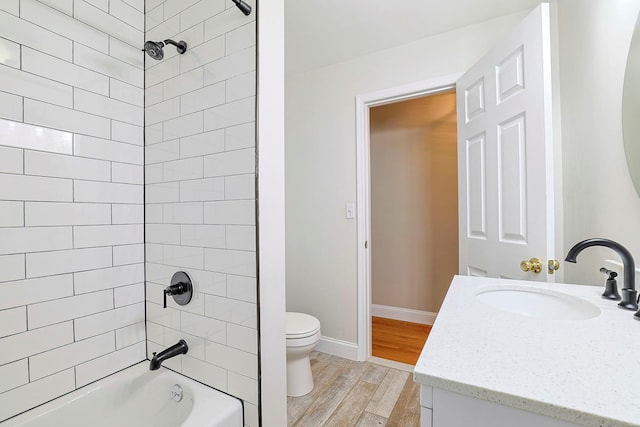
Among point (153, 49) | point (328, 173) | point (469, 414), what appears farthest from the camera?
point (328, 173)

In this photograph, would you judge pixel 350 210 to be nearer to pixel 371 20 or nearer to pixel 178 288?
pixel 371 20

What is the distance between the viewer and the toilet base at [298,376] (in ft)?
5.99

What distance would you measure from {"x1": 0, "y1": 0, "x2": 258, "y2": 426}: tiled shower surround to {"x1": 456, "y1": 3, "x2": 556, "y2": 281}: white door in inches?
49.4

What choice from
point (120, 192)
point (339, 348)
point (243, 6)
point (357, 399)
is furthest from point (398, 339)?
point (243, 6)

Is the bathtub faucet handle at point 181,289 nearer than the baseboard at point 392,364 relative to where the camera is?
Yes

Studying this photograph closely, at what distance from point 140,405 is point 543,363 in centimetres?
145

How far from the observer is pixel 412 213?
3.04m

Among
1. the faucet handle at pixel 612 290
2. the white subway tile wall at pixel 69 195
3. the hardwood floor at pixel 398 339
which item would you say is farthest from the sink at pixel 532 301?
the white subway tile wall at pixel 69 195

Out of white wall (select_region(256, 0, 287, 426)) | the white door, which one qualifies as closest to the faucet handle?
the white door

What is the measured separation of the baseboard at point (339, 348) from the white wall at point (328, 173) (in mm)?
A: 47

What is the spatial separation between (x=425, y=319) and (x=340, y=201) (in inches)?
64.8

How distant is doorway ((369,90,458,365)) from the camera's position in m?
2.86

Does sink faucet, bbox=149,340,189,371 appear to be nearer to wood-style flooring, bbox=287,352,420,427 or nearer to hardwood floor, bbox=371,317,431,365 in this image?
wood-style flooring, bbox=287,352,420,427

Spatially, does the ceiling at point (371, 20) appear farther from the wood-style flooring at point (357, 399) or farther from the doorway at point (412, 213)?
the wood-style flooring at point (357, 399)
